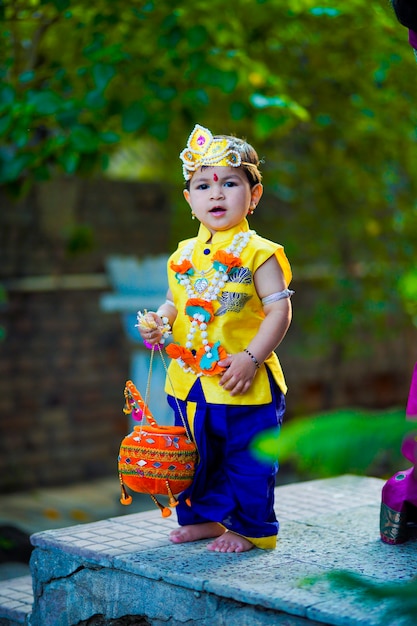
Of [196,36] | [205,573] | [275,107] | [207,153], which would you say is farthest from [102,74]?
[205,573]

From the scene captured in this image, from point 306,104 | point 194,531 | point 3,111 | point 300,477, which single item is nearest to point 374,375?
point 300,477

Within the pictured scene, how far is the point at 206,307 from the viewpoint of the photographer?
9.64ft

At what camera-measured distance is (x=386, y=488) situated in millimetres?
3070

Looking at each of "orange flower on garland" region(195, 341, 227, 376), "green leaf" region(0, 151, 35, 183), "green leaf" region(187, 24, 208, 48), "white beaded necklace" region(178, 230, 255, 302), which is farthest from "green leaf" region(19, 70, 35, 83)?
"orange flower on garland" region(195, 341, 227, 376)

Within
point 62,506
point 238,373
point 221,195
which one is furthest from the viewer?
point 62,506

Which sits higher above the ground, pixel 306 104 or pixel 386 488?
pixel 306 104

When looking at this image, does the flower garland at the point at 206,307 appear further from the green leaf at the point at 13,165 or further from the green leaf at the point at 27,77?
the green leaf at the point at 27,77

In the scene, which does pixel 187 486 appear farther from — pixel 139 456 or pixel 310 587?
pixel 310 587

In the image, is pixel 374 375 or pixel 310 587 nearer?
pixel 310 587

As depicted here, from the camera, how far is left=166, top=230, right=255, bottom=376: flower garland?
115 inches

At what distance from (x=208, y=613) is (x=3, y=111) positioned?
2.63m

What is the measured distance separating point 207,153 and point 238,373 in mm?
692

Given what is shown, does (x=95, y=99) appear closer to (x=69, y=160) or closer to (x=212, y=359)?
(x=69, y=160)

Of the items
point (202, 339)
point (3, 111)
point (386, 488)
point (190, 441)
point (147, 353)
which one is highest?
point (3, 111)
